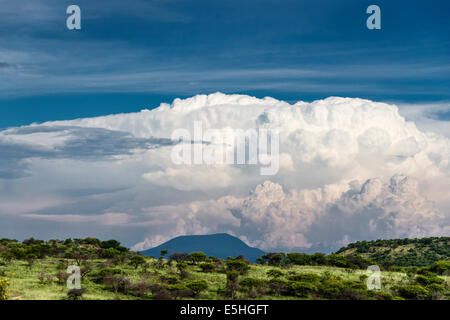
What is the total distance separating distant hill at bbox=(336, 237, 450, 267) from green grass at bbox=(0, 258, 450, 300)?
55.2 metres

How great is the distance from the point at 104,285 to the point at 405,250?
118 metres

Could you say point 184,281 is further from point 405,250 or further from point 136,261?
point 405,250

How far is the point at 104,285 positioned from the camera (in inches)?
2992

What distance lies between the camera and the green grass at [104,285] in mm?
66562

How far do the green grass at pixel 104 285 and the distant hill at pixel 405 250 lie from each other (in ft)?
181

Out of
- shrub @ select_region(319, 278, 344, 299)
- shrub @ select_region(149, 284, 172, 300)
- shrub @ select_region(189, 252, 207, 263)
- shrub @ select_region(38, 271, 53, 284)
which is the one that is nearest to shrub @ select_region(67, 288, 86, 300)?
shrub @ select_region(38, 271, 53, 284)

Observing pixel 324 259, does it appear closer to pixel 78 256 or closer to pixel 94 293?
pixel 78 256

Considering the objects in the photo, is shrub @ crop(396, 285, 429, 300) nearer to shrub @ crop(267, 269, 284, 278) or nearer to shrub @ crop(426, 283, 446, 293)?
shrub @ crop(426, 283, 446, 293)

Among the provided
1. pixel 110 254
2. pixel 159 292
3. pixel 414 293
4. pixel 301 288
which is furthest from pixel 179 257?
pixel 414 293

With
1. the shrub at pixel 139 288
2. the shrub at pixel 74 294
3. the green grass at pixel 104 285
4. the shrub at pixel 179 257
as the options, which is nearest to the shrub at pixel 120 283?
the shrub at pixel 139 288

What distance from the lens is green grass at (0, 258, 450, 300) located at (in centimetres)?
6656
